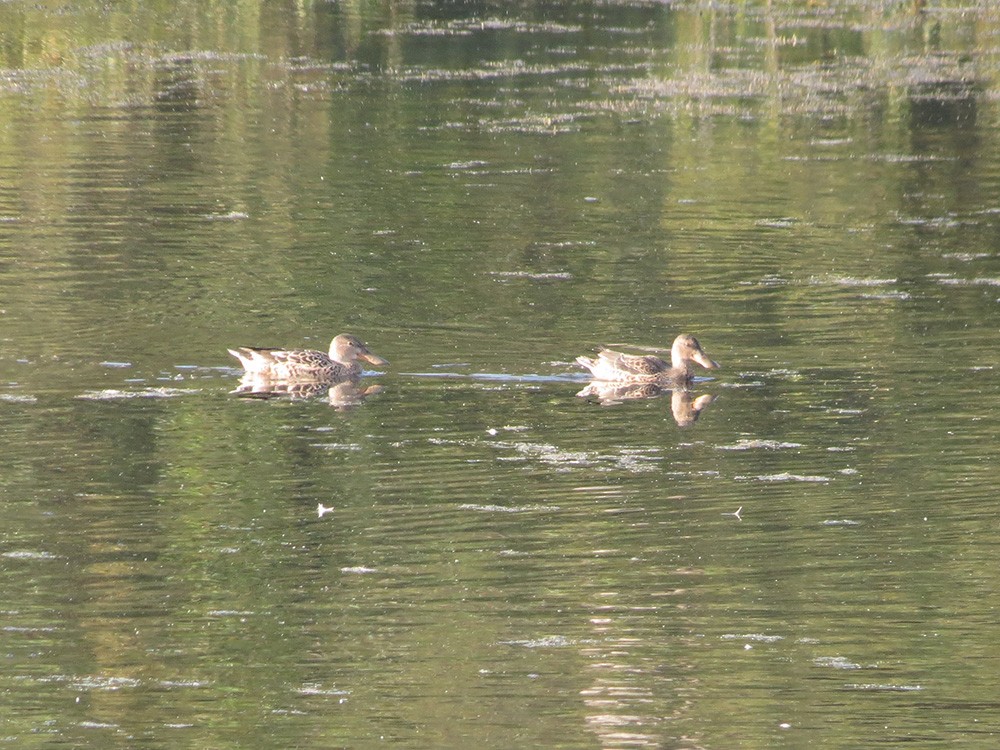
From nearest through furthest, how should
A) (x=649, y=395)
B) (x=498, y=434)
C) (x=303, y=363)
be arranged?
(x=498, y=434) < (x=303, y=363) < (x=649, y=395)

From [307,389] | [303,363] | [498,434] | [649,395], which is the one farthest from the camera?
[649,395]

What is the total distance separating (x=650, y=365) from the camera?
1359 centimetres

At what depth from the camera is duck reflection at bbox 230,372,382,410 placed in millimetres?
13070

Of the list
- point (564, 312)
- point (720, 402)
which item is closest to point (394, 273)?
point (564, 312)

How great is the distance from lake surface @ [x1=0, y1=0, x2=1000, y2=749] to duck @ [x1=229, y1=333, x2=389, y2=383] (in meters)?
0.15

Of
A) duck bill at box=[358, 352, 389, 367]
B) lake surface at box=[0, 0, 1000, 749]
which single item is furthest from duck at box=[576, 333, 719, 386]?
duck bill at box=[358, 352, 389, 367]

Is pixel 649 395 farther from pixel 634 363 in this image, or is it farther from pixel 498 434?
pixel 498 434

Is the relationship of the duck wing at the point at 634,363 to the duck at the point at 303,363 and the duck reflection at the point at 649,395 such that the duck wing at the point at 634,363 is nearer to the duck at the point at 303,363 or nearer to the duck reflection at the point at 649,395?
the duck reflection at the point at 649,395

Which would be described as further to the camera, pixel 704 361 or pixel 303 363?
pixel 704 361

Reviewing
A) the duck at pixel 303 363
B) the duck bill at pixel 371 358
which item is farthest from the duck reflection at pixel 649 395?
the duck at pixel 303 363

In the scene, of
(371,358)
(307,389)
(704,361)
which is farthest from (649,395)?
(307,389)

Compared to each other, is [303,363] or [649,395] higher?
[303,363]

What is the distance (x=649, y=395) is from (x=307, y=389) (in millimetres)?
2226

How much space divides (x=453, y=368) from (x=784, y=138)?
12.6 meters
